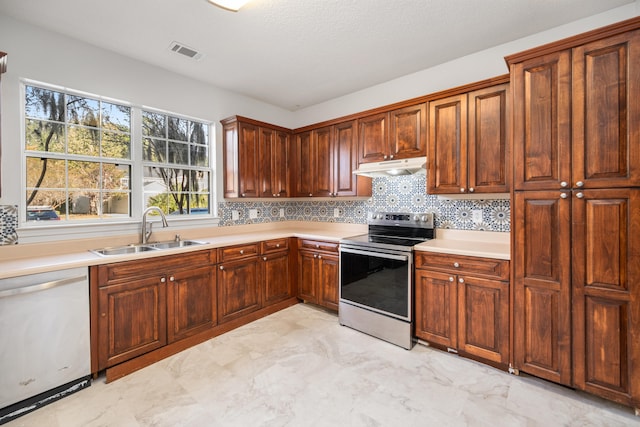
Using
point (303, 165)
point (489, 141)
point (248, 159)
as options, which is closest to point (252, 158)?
point (248, 159)

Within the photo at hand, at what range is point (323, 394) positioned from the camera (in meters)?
1.97

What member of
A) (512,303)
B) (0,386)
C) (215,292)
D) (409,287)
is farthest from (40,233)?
(512,303)

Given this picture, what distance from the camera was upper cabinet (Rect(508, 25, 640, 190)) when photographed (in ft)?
5.64

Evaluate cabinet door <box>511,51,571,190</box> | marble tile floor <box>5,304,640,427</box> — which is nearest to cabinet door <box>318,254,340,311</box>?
marble tile floor <box>5,304,640,427</box>

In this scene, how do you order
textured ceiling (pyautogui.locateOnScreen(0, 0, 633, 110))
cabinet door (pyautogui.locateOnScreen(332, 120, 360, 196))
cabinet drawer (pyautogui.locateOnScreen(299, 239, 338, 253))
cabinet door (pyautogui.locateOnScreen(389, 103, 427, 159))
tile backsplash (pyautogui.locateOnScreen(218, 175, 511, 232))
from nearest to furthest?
1. textured ceiling (pyautogui.locateOnScreen(0, 0, 633, 110))
2. tile backsplash (pyautogui.locateOnScreen(218, 175, 511, 232))
3. cabinet door (pyautogui.locateOnScreen(389, 103, 427, 159))
4. cabinet drawer (pyautogui.locateOnScreen(299, 239, 338, 253))
5. cabinet door (pyautogui.locateOnScreen(332, 120, 360, 196))

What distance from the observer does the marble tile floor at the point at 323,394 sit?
5.67 ft

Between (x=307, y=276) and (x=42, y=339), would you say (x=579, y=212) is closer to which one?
(x=307, y=276)

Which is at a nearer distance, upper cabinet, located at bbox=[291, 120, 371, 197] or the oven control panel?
the oven control panel

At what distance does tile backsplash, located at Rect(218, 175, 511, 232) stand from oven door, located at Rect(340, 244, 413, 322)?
0.77 metres

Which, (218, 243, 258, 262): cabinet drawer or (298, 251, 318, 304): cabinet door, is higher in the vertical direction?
(218, 243, 258, 262): cabinet drawer

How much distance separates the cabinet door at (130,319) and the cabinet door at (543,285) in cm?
287

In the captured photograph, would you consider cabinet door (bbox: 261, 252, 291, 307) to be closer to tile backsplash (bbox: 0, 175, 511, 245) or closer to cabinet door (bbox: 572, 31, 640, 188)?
tile backsplash (bbox: 0, 175, 511, 245)

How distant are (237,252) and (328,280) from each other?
1.10m

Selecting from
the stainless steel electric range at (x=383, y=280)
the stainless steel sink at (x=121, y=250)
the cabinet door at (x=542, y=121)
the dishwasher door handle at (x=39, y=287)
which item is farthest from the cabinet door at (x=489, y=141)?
the dishwasher door handle at (x=39, y=287)
